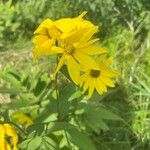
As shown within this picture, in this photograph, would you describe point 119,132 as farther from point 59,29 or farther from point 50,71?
point 59,29

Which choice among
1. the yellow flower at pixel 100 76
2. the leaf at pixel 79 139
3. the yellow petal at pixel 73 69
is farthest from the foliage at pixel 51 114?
the yellow petal at pixel 73 69

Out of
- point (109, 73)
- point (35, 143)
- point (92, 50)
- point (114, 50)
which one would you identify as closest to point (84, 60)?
point (92, 50)

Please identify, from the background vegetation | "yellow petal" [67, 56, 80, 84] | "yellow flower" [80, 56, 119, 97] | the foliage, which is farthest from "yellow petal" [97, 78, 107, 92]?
the background vegetation

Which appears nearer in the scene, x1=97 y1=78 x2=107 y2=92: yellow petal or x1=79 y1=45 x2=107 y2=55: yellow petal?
x1=79 y1=45 x2=107 y2=55: yellow petal

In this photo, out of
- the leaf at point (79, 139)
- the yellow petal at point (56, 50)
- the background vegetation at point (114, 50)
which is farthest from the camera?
the background vegetation at point (114, 50)

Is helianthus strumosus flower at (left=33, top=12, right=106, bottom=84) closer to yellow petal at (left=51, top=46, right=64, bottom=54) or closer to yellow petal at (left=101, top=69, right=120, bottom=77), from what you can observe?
yellow petal at (left=51, top=46, right=64, bottom=54)

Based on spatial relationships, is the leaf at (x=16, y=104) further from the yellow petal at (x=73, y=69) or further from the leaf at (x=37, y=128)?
the yellow petal at (x=73, y=69)
